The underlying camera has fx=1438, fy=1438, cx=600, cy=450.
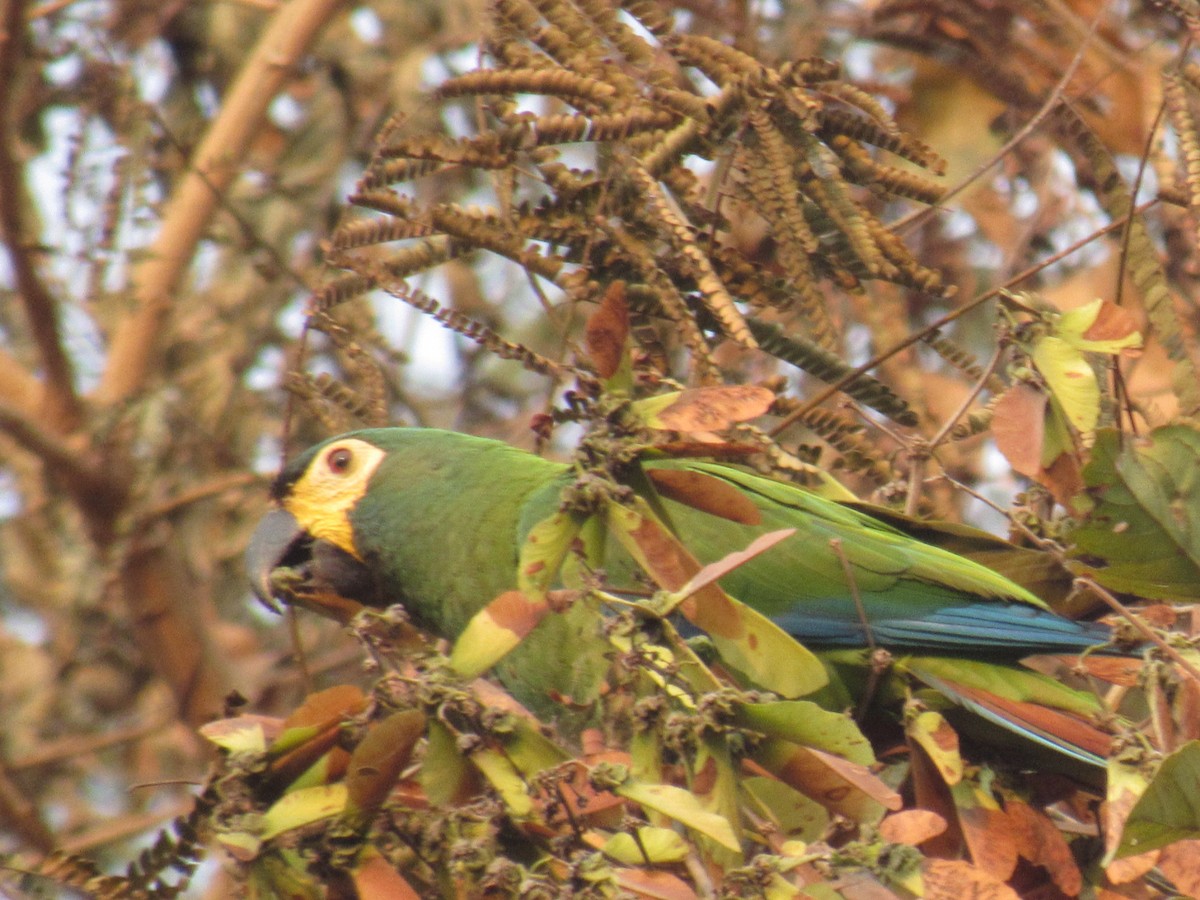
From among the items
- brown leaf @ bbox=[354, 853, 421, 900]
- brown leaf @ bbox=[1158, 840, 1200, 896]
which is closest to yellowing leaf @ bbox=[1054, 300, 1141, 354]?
brown leaf @ bbox=[1158, 840, 1200, 896]

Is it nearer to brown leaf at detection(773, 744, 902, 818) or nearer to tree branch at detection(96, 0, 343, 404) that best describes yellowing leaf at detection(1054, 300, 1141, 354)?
brown leaf at detection(773, 744, 902, 818)

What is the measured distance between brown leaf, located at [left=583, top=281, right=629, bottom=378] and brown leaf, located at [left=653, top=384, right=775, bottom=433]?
0.23ft

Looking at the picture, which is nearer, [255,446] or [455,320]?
[455,320]

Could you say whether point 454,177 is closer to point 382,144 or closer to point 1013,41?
point 1013,41

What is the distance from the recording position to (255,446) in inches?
163

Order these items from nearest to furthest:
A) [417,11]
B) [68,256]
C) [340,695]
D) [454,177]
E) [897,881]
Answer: [897,881] → [340,695] → [68,256] → [454,177] → [417,11]

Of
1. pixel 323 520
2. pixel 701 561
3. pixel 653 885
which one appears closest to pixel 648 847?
pixel 653 885

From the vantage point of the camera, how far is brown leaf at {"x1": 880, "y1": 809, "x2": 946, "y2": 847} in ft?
4.21

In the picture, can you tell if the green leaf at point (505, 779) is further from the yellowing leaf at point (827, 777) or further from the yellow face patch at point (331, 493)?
the yellow face patch at point (331, 493)

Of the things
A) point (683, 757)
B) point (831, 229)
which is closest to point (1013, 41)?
point (831, 229)

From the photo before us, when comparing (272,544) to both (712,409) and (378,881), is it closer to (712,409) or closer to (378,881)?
(378,881)

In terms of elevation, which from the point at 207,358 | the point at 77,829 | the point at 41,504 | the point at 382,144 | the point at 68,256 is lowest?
the point at 77,829

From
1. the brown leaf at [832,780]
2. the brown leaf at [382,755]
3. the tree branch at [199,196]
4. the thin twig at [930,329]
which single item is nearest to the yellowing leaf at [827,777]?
the brown leaf at [832,780]

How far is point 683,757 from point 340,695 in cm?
33
